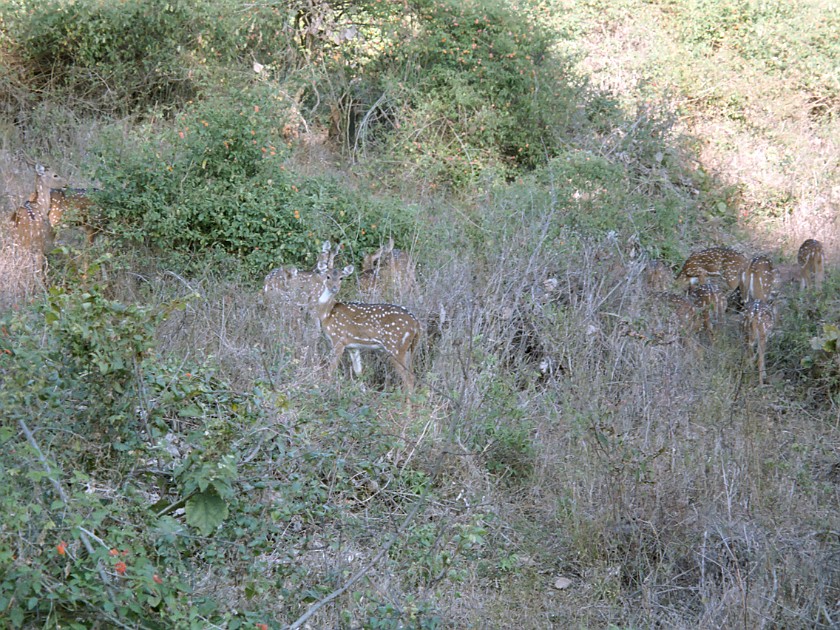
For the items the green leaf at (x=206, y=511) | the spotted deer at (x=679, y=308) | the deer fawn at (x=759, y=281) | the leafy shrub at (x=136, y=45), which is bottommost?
the deer fawn at (x=759, y=281)

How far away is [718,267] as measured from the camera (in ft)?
38.5

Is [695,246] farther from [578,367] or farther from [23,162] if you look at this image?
[23,162]

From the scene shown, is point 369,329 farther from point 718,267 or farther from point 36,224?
point 718,267

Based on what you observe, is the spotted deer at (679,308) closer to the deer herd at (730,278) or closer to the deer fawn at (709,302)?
the deer herd at (730,278)

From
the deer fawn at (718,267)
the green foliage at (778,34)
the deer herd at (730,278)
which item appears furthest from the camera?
the green foliage at (778,34)

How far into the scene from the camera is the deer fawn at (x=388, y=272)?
9742 mm

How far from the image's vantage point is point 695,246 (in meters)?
13.5

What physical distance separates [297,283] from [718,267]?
4.98 meters

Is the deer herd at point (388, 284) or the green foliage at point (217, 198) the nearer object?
the deer herd at point (388, 284)

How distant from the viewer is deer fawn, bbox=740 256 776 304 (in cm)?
1133

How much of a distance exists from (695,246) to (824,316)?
3.64 meters

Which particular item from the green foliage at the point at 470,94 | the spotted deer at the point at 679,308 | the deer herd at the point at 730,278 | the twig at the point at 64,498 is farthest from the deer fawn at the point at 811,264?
the twig at the point at 64,498

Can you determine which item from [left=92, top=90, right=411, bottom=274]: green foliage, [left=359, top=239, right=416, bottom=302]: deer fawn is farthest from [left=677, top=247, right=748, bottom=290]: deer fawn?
[left=92, top=90, right=411, bottom=274]: green foliage

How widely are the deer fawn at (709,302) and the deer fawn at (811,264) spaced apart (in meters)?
1.32
